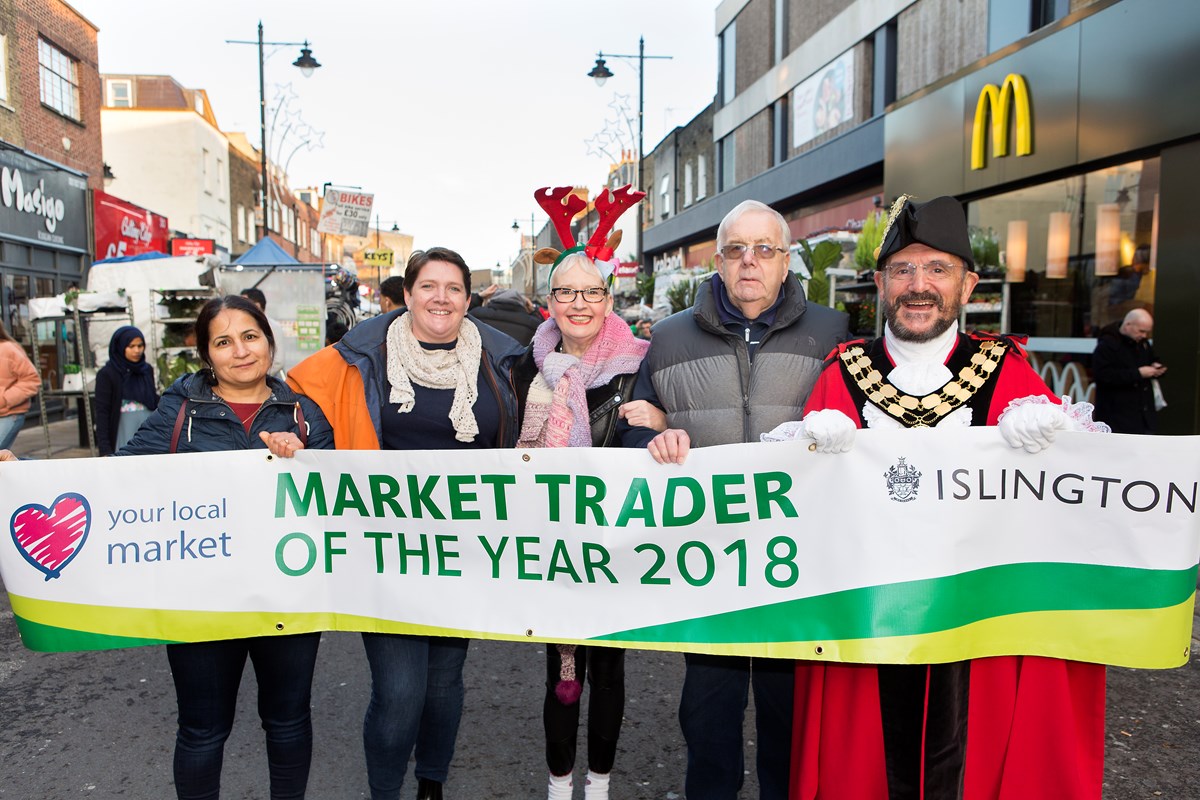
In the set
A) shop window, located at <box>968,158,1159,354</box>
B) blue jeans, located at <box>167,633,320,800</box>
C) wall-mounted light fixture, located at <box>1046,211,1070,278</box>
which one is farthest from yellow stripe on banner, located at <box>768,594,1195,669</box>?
wall-mounted light fixture, located at <box>1046,211,1070,278</box>

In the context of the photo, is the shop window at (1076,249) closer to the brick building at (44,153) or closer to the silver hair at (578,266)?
the silver hair at (578,266)

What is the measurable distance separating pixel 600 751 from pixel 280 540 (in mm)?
1294

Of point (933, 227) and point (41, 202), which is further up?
point (41, 202)

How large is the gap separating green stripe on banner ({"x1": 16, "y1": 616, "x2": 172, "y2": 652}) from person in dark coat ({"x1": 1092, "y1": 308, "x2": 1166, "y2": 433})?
7.70 metres

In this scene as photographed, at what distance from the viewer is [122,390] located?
808 centimetres

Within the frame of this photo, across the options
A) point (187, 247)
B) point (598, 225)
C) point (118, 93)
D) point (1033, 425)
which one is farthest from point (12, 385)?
point (118, 93)

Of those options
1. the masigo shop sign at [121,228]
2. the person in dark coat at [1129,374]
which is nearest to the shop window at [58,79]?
the masigo shop sign at [121,228]

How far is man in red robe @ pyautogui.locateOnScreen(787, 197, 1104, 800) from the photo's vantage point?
8.46ft

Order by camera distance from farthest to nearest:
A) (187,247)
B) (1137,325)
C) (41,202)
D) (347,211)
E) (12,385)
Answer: (187,247), (347,211), (41,202), (1137,325), (12,385)

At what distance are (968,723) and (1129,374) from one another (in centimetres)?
616

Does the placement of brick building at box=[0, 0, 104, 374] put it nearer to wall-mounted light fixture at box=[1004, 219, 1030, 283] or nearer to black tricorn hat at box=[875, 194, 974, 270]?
wall-mounted light fixture at box=[1004, 219, 1030, 283]

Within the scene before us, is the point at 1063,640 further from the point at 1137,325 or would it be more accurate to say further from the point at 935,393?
the point at 1137,325

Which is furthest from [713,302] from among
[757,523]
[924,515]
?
[924,515]

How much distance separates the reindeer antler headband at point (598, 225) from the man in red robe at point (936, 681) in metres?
0.91
